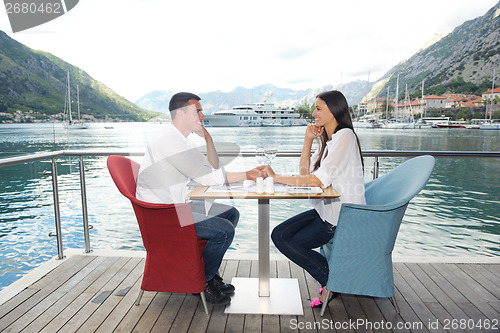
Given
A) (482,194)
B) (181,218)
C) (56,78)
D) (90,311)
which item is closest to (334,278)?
(181,218)

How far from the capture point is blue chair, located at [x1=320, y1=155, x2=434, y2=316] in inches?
63.7

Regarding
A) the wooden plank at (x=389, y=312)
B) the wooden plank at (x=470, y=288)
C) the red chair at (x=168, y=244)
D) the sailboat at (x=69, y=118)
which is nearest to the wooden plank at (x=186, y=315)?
the red chair at (x=168, y=244)

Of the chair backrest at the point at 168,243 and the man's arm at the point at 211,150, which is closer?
the chair backrest at the point at 168,243

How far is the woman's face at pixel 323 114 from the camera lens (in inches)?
71.2

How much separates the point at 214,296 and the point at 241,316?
0.67 feet

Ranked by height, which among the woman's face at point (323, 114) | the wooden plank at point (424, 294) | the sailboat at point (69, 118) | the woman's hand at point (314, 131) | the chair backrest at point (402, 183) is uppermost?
the sailboat at point (69, 118)

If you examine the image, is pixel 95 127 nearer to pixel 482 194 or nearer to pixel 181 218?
pixel 482 194

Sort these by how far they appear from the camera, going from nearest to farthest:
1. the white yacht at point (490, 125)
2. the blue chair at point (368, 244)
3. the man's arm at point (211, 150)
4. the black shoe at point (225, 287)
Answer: the blue chair at point (368, 244)
the black shoe at point (225, 287)
the man's arm at point (211, 150)
the white yacht at point (490, 125)

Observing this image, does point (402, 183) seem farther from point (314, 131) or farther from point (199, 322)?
point (199, 322)

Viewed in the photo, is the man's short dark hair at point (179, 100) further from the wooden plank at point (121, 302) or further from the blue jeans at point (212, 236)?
the wooden plank at point (121, 302)

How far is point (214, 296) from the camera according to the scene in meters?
1.88

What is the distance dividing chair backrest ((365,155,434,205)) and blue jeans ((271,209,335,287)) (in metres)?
0.42

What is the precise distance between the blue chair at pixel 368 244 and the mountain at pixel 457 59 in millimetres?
61960

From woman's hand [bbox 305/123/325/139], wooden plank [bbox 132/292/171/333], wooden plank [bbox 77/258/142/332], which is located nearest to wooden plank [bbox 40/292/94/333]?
wooden plank [bbox 77/258/142/332]
